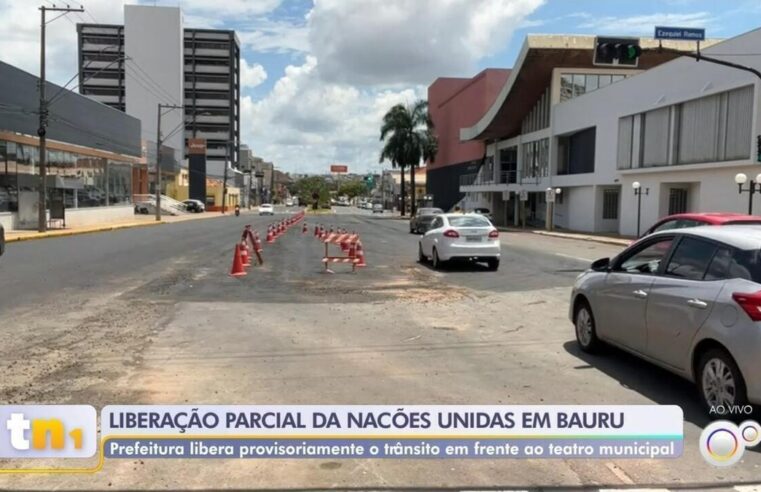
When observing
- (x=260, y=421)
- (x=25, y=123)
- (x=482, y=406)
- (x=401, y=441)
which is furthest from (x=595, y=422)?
(x=25, y=123)

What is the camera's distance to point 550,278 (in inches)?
632

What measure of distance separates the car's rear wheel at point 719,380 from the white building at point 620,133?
1071 inches

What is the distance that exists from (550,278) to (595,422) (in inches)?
457

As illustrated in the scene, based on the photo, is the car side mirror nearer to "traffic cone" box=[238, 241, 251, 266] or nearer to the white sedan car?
the white sedan car

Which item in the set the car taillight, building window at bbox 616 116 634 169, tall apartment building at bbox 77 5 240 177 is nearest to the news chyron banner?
the car taillight

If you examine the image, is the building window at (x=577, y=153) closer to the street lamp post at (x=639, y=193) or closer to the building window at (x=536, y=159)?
the building window at (x=536, y=159)

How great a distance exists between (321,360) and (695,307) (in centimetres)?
377

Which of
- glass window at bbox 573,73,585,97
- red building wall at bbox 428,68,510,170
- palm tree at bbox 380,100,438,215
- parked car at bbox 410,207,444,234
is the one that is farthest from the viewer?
palm tree at bbox 380,100,438,215

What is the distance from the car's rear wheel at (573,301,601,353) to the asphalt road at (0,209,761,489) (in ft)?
0.49

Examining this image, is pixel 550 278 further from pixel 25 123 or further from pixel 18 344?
pixel 25 123

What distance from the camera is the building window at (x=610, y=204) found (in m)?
44.1

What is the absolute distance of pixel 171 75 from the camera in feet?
386

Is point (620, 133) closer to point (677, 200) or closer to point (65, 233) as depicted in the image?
point (677, 200)

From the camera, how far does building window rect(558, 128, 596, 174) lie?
4562 cm
